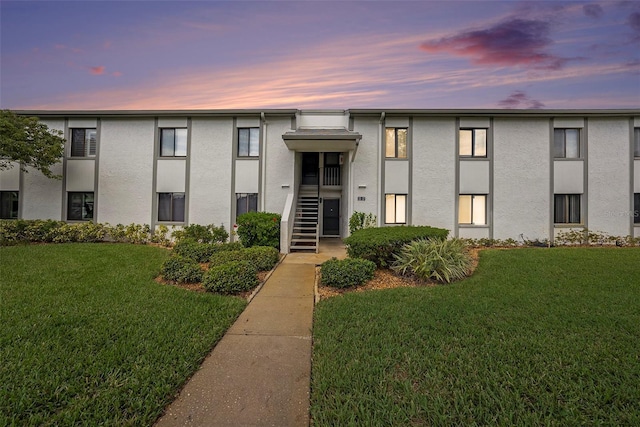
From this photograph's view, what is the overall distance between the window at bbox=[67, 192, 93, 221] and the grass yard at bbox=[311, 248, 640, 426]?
1346 cm

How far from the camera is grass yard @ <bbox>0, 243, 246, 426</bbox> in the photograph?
2645 mm

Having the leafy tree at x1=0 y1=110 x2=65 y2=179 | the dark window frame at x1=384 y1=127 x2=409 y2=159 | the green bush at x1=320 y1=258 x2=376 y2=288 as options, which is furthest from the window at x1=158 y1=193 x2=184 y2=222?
the dark window frame at x1=384 y1=127 x2=409 y2=159

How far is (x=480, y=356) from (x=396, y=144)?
1044cm

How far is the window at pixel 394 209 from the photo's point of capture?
1261 cm

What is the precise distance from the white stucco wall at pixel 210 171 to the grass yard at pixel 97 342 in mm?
5862

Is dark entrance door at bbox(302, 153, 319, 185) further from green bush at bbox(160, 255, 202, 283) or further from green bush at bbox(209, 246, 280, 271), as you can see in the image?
green bush at bbox(160, 255, 202, 283)

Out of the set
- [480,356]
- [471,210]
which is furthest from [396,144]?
[480,356]

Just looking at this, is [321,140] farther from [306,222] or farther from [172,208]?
[172,208]

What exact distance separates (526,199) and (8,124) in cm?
2118

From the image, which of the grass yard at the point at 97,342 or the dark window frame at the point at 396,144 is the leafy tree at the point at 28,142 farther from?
the dark window frame at the point at 396,144

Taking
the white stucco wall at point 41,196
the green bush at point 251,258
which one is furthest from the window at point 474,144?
the white stucco wall at point 41,196

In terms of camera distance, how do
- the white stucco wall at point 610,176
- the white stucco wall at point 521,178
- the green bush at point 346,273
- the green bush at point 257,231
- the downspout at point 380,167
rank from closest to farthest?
the green bush at point 346,273
the green bush at point 257,231
the white stucco wall at point 610,176
the white stucco wall at point 521,178
the downspout at point 380,167

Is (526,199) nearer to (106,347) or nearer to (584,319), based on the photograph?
(584,319)

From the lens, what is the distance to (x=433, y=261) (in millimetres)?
6891
